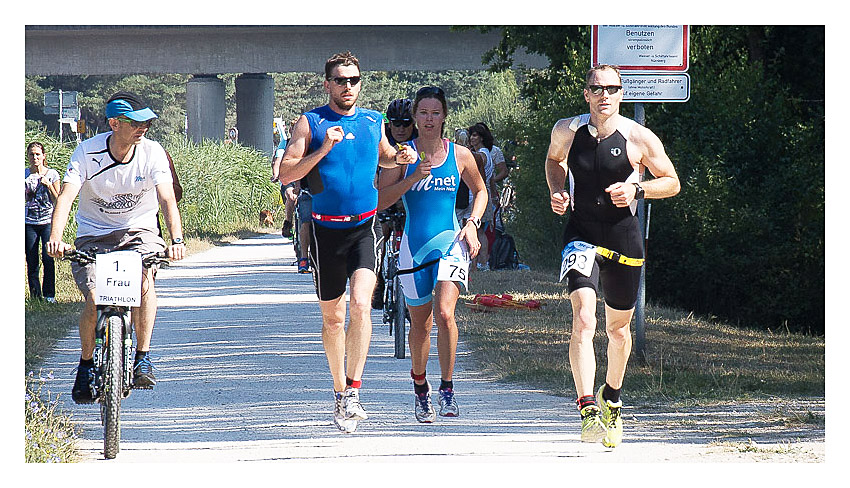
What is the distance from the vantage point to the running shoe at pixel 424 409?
9.07m

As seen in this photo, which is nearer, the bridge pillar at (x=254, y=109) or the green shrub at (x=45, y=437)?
the green shrub at (x=45, y=437)

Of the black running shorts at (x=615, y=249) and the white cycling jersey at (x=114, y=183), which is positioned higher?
the white cycling jersey at (x=114, y=183)

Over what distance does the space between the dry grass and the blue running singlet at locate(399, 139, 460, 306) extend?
72.3 inches

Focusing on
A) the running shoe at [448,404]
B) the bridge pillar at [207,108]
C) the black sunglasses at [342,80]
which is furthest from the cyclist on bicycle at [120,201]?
the bridge pillar at [207,108]

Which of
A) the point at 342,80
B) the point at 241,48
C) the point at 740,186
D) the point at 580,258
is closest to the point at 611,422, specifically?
the point at 580,258

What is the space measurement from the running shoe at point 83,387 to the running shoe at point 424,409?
2.06 meters

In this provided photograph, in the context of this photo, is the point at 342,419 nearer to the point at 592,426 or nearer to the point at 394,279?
the point at 592,426

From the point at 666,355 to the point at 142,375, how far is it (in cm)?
551

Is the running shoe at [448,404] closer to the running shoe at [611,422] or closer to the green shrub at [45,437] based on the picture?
the running shoe at [611,422]

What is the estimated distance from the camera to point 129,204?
28.1ft

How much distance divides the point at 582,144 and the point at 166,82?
7984cm

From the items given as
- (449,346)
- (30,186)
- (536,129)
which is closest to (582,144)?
(449,346)

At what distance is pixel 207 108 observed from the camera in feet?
156

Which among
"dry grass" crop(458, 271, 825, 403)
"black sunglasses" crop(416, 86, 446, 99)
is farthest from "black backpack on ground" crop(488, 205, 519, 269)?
"black sunglasses" crop(416, 86, 446, 99)
